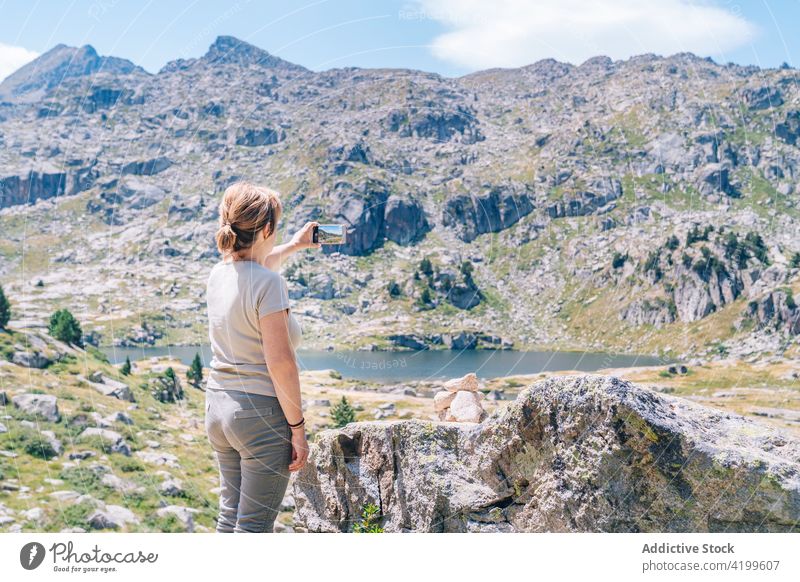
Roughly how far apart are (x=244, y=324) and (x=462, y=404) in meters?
7.21

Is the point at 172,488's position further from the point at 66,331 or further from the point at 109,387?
the point at 66,331

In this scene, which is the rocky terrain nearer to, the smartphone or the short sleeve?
the smartphone

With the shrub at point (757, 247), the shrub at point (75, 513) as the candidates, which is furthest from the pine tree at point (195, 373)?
the shrub at point (757, 247)

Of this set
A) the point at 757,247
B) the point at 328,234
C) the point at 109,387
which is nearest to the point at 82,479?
the point at 109,387

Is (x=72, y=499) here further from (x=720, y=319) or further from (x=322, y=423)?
(x=720, y=319)

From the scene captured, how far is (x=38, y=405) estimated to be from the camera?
3547 cm

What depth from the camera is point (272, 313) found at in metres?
4.43

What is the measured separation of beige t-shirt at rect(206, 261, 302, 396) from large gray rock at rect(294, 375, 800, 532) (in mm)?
2609

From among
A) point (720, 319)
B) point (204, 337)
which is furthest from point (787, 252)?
point (204, 337)

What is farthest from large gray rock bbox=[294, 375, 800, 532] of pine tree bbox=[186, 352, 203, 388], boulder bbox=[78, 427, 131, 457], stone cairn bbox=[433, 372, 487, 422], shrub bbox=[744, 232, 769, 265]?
shrub bbox=[744, 232, 769, 265]

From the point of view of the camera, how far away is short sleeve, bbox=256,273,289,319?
4426 millimetres

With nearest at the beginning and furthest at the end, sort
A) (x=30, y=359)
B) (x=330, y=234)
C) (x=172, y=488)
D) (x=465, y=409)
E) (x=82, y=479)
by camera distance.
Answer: (x=330, y=234)
(x=465, y=409)
(x=82, y=479)
(x=172, y=488)
(x=30, y=359)

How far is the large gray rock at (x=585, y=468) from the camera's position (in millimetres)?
5527
